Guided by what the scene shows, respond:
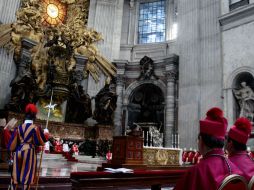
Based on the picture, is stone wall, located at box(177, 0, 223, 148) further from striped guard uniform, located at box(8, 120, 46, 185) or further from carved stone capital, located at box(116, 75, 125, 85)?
striped guard uniform, located at box(8, 120, 46, 185)

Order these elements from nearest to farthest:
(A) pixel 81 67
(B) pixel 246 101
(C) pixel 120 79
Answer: (B) pixel 246 101
(A) pixel 81 67
(C) pixel 120 79

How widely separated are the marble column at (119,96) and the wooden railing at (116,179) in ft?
30.3

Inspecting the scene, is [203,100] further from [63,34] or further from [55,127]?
[63,34]

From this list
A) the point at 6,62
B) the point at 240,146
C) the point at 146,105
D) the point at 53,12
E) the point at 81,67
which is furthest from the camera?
the point at 53,12

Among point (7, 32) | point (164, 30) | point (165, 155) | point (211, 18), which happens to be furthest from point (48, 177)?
point (164, 30)

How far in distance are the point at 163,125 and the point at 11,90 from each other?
7292mm

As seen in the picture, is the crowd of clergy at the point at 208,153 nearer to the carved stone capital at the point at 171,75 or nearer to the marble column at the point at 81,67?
the carved stone capital at the point at 171,75

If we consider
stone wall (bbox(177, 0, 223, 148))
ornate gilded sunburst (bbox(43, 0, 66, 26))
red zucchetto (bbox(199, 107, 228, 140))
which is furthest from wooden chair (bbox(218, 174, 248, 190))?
ornate gilded sunburst (bbox(43, 0, 66, 26))

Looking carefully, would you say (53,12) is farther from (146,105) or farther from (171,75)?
(171,75)

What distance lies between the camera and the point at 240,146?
197 cm

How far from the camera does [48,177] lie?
4223mm

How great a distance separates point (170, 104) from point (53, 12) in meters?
8.63

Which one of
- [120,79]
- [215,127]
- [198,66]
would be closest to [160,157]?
[215,127]

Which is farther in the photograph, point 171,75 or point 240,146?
point 171,75
